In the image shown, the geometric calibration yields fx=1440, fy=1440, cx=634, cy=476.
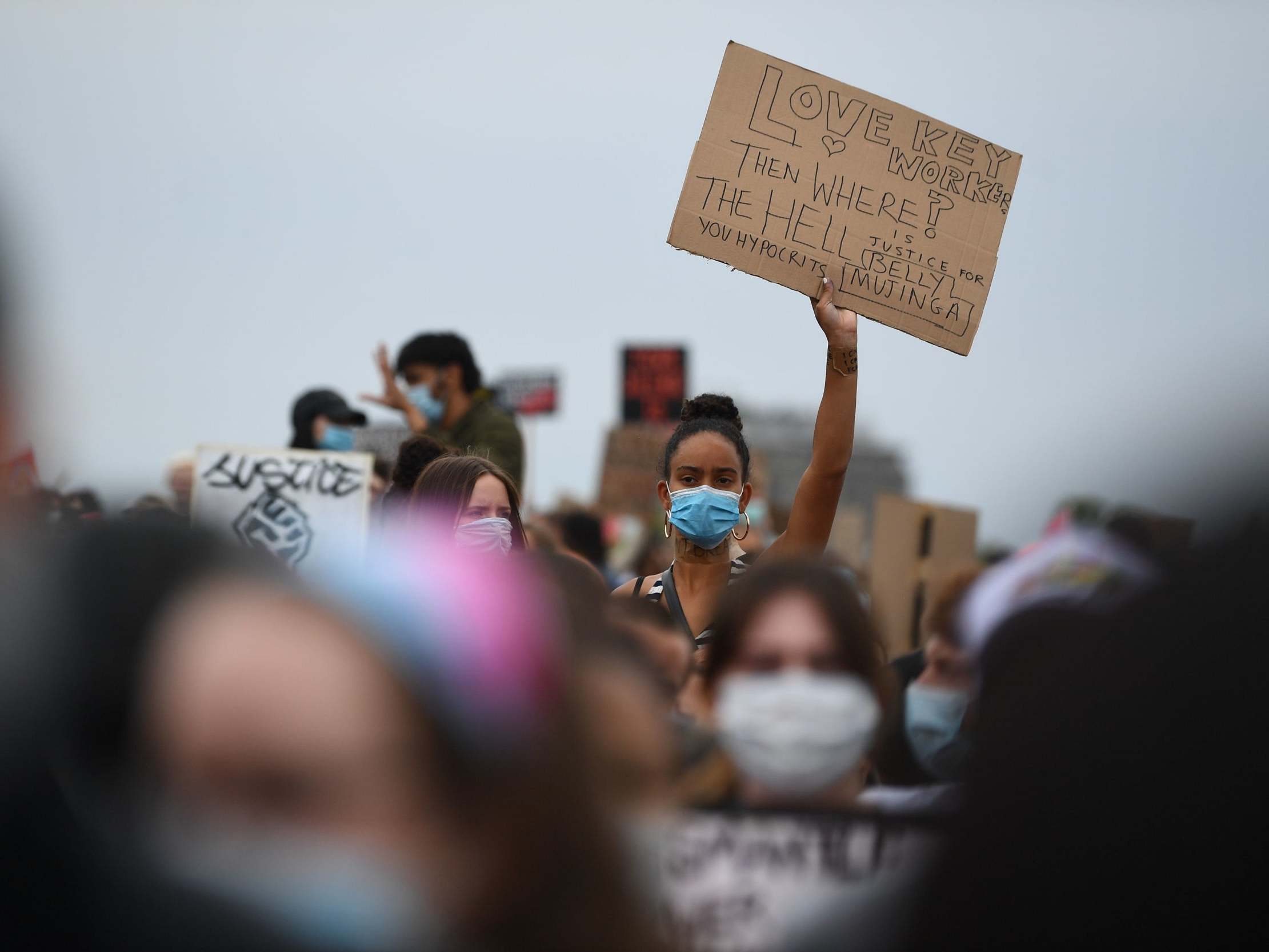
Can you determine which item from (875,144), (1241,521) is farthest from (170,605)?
(875,144)

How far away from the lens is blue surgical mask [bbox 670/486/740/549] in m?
4.10

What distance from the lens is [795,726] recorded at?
99.7 inches

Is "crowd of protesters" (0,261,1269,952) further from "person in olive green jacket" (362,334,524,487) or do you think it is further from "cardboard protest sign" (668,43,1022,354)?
"person in olive green jacket" (362,334,524,487)

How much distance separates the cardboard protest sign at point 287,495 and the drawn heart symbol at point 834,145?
238 centimetres

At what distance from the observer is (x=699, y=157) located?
14.2 ft

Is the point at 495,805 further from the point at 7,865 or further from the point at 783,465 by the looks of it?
the point at 783,465

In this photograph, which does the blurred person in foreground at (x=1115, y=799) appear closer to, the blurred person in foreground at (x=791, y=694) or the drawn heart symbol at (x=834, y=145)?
the blurred person in foreground at (x=791, y=694)

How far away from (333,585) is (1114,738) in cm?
113

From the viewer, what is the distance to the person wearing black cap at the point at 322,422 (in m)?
6.65

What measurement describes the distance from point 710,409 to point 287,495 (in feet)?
7.02

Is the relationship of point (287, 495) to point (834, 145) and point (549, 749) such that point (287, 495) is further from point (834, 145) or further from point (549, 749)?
point (549, 749)

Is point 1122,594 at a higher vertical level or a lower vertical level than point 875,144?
lower

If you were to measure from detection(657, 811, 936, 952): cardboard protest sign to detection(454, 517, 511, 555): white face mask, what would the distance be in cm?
181

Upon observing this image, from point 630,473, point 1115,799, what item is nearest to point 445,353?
point 1115,799
